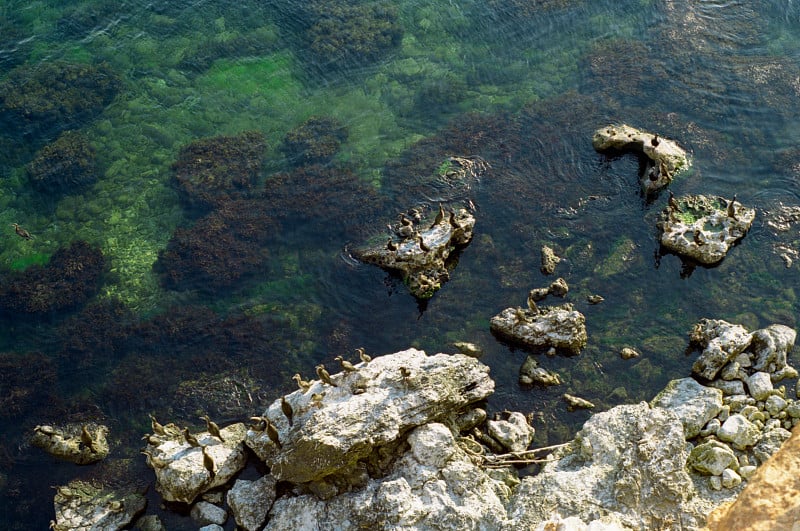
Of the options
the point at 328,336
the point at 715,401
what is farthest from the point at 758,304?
the point at 328,336

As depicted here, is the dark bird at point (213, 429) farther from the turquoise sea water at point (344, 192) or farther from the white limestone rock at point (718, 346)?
the white limestone rock at point (718, 346)

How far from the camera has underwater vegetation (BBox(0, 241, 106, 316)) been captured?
85.0 feet

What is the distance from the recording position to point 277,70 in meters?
33.4

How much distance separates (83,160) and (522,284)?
1848cm

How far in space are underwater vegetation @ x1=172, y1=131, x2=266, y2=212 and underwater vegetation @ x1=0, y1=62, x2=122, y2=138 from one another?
5860 millimetres

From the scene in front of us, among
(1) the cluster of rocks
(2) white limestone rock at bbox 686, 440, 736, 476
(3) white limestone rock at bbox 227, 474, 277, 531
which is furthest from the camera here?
(3) white limestone rock at bbox 227, 474, 277, 531

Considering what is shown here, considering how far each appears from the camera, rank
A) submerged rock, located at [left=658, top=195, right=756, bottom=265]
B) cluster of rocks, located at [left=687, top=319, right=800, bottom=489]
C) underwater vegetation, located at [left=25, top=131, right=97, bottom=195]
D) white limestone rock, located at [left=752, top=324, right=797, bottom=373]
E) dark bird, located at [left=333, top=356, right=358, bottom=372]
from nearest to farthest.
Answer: cluster of rocks, located at [left=687, top=319, right=800, bottom=489] → dark bird, located at [left=333, top=356, right=358, bottom=372] → white limestone rock, located at [left=752, top=324, right=797, bottom=373] → submerged rock, located at [left=658, top=195, right=756, bottom=265] → underwater vegetation, located at [left=25, top=131, right=97, bottom=195]

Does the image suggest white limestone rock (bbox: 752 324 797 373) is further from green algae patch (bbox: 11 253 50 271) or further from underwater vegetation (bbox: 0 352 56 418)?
green algae patch (bbox: 11 253 50 271)

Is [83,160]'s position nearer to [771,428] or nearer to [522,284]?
[522,284]

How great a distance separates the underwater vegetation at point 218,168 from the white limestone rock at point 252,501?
11.9 metres

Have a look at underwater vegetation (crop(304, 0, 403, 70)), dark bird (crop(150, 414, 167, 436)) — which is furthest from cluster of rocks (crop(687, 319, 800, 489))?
underwater vegetation (crop(304, 0, 403, 70))

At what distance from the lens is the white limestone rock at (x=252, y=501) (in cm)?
1939

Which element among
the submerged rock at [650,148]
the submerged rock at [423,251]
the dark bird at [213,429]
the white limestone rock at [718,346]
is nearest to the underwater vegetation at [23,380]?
the dark bird at [213,429]

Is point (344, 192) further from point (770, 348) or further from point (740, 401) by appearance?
point (770, 348)
